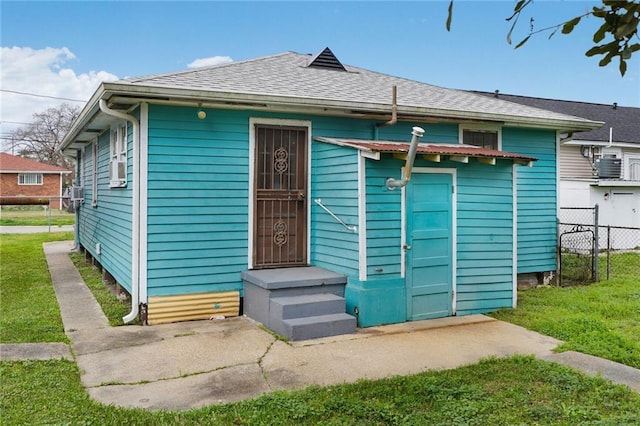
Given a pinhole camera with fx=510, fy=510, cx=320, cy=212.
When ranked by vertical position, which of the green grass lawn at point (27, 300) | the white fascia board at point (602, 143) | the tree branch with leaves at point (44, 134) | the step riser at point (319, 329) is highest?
the tree branch with leaves at point (44, 134)

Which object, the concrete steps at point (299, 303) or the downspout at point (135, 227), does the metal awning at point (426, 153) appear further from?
the downspout at point (135, 227)

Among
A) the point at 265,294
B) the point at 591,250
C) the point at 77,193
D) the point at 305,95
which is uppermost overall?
Result: the point at 305,95

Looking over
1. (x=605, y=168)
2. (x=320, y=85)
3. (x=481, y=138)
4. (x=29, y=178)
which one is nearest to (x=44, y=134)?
(x=29, y=178)

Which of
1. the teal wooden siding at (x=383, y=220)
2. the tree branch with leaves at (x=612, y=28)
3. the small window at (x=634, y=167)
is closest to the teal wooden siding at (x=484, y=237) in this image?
the teal wooden siding at (x=383, y=220)

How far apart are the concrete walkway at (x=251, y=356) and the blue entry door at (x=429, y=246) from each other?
26cm

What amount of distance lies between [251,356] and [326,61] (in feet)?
19.8

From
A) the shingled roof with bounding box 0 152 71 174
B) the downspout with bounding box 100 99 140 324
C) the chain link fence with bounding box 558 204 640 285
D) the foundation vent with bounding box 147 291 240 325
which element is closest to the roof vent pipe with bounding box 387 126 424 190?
the foundation vent with bounding box 147 291 240 325

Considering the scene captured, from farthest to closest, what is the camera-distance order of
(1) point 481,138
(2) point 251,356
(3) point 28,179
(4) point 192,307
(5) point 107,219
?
1. (3) point 28,179
2. (5) point 107,219
3. (1) point 481,138
4. (4) point 192,307
5. (2) point 251,356

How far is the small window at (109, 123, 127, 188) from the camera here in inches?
262

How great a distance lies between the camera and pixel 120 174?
6695 millimetres

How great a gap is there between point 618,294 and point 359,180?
15.0ft

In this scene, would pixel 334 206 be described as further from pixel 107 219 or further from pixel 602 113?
pixel 602 113

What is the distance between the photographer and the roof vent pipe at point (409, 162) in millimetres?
5012

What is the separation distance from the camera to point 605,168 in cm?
1533
